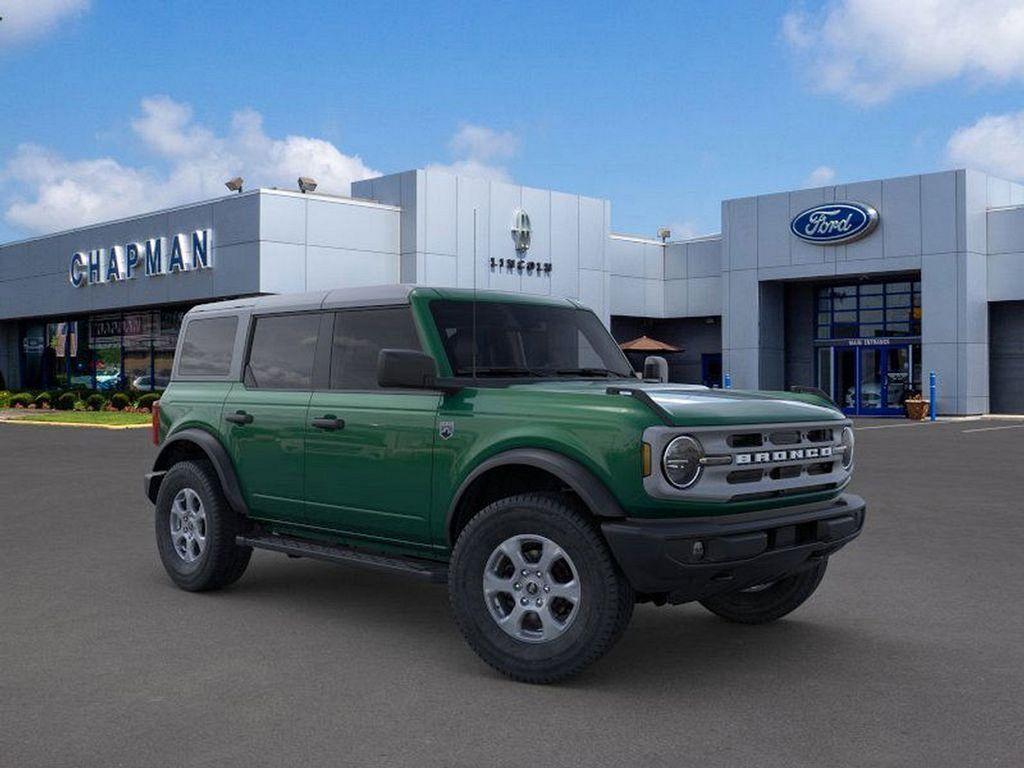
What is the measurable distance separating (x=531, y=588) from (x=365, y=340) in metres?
2.01

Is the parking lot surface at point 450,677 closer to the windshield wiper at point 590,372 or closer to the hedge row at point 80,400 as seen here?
the windshield wiper at point 590,372

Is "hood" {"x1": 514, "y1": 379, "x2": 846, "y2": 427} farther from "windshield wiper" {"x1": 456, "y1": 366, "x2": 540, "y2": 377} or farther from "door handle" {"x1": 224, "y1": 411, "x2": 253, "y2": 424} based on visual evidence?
"door handle" {"x1": 224, "y1": 411, "x2": 253, "y2": 424}

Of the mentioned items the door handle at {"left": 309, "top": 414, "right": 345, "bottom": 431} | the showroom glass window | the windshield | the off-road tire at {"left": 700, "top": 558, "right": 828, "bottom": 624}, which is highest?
the showroom glass window

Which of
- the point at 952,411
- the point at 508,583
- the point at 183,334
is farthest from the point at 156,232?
the point at 508,583

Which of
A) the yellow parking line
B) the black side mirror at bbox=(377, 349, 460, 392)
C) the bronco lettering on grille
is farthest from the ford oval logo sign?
the black side mirror at bbox=(377, 349, 460, 392)

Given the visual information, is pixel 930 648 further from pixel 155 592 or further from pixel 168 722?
pixel 155 592

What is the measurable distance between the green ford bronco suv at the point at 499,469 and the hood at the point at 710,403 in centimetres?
2

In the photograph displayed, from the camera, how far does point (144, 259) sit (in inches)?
1511

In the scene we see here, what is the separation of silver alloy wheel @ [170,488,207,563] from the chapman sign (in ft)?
95.0

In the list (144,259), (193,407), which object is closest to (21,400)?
(144,259)

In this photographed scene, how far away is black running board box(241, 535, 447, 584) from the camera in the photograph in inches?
225

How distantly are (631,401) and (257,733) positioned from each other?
86.0 inches

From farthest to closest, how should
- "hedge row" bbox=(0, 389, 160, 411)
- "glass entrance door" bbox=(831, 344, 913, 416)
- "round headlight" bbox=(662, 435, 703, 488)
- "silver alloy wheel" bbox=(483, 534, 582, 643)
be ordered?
"hedge row" bbox=(0, 389, 160, 411) < "glass entrance door" bbox=(831, 344, 913, 416) < "silver alloy wheel" bbox=(483, 534, 582, 643) < "round headlight" bbox=(662, 435, 703, 488)

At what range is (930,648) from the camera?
5855mm
